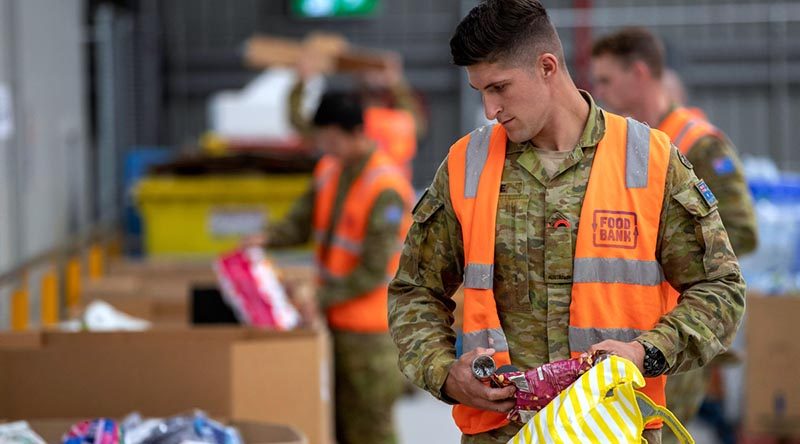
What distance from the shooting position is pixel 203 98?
47.5 feet

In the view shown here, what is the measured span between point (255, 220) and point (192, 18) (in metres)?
7.24

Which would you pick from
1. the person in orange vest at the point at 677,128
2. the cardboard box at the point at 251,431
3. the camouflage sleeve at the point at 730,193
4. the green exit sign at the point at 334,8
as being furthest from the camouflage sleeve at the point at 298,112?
the green exit sign at the point at 334,8

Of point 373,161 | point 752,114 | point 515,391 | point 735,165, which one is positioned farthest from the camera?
point 752,114

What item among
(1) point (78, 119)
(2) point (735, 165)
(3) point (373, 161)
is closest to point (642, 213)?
(2) point (735, 165)

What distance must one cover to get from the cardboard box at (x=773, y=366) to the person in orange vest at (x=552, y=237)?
3328mm

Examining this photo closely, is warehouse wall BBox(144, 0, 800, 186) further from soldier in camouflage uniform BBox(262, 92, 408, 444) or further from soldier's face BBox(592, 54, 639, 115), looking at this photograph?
soldier's face BBox(592, 54, 639, 115)

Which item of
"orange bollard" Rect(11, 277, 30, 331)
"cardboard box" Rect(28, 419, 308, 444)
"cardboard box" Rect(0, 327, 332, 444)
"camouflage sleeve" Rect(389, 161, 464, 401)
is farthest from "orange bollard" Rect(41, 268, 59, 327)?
"camouflage sleeve" Rect(389, 161, 464, 401)

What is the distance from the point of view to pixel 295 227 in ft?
18.5

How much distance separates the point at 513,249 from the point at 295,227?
313cm

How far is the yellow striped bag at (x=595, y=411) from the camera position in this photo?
2.32 m

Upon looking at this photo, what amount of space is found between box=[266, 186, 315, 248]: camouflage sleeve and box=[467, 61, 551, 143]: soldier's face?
3.11 metres

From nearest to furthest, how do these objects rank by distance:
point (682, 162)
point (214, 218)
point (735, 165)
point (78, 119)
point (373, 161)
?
A: point (682, 162) < point (735, 165) < point (373, 161) < point (214, 218) < point (78, 119)

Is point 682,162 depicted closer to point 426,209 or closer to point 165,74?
point 426,209

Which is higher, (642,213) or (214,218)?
(642,213)
